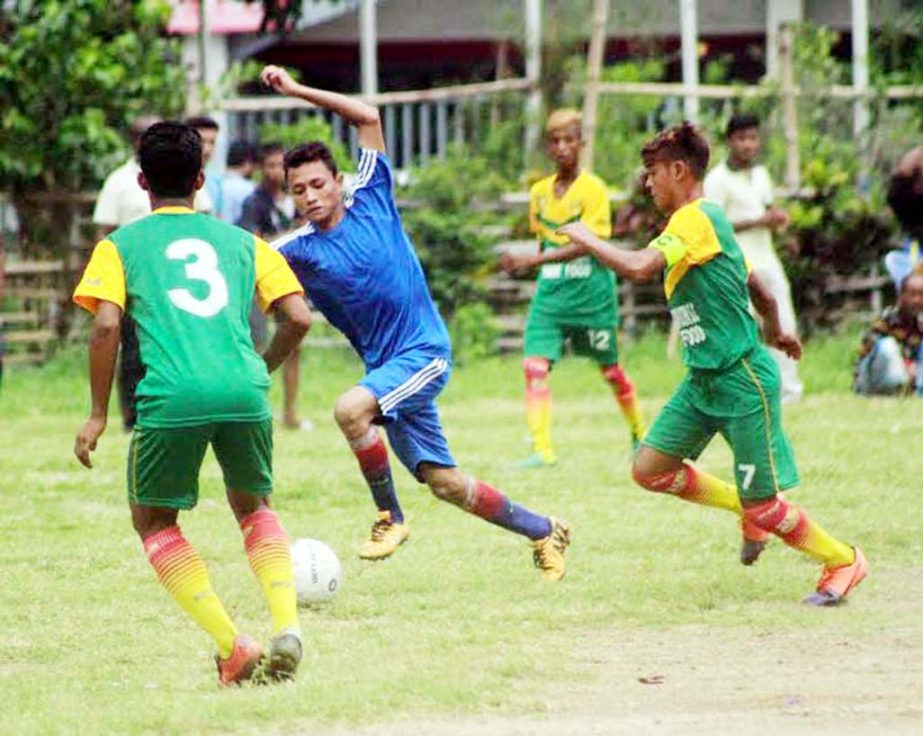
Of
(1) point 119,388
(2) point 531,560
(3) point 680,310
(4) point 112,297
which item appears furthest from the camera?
(1) point 119,388

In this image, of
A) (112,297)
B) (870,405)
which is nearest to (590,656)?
(112,297)

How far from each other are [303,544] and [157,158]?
2.08 metres

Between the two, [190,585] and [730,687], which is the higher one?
[190,585]

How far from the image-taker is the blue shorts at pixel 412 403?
8.48m

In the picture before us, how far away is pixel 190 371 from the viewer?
6.61 metres

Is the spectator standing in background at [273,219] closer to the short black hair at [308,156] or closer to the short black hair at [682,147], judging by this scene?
the short black hair at [308,156]

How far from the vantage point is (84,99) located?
18.7m

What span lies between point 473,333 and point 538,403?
5.83 metres

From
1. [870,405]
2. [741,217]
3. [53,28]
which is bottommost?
[870,405]

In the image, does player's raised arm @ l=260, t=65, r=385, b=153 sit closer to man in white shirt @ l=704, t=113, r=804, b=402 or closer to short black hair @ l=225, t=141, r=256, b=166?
man in white shirt @ l=704, t=113, r=804, b=402

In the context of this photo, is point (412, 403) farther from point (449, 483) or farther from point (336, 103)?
point (336, 103)

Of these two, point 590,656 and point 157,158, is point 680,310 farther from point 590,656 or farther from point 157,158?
point 157,158

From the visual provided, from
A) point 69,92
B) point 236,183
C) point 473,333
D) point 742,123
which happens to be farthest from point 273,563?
point 69,92

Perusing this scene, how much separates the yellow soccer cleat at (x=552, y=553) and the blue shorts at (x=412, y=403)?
496 mm
